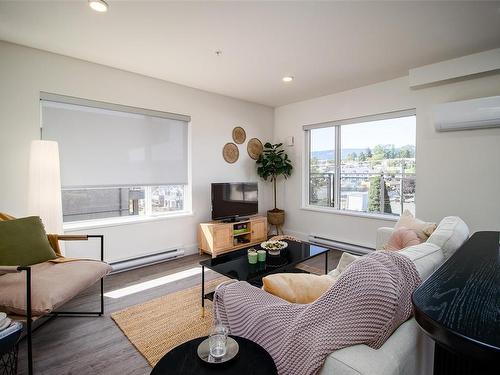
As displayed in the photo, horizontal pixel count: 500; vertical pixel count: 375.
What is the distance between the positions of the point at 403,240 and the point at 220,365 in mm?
1767

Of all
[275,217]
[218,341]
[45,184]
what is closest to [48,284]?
[45,184]

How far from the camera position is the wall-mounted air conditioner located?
2.83 metres

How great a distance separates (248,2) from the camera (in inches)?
81.0

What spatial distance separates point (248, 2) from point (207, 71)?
4.76 feet

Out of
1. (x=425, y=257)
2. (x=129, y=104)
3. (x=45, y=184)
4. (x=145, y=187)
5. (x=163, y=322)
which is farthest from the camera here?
(x=145, y=187)

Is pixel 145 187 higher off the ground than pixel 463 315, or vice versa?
pixel 145 187

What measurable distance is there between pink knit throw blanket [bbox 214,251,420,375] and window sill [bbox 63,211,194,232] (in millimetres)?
2781

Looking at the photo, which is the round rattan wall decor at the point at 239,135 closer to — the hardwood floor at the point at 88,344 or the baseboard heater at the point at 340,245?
the baseboard heater at the point at 340,245

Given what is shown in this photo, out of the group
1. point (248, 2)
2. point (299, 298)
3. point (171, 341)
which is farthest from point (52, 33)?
point (299, 298)

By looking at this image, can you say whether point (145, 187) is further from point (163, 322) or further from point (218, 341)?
point (218, 341)

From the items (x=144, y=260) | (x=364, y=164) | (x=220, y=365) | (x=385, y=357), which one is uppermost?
(x=364, y=164)

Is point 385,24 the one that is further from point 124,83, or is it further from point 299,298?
point 124,83

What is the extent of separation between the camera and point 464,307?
2.21ft

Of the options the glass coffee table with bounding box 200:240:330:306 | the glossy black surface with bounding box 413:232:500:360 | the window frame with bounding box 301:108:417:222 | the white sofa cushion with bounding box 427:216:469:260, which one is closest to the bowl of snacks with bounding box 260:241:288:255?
the glass coffee table with bounding box 200:240:330:306
